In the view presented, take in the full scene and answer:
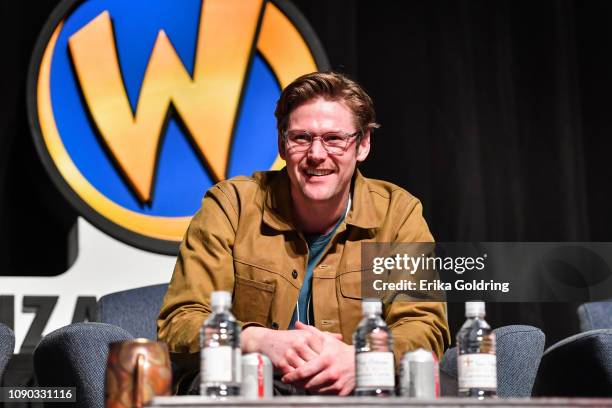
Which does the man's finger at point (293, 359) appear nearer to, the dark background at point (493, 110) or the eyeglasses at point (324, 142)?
the eyeglasses at point (324, 142)

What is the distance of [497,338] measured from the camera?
2.51 metres

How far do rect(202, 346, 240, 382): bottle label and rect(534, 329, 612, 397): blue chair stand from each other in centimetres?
148

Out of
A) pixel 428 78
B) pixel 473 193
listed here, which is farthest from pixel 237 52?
pixel 473 193

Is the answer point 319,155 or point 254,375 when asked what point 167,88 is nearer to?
point 319,155

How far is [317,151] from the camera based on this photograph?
2385 millimetres

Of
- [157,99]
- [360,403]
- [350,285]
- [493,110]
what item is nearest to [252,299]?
[350,285]

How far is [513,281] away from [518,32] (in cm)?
99

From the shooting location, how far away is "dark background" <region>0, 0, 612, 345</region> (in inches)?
150

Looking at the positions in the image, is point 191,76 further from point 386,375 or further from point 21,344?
point 386,375

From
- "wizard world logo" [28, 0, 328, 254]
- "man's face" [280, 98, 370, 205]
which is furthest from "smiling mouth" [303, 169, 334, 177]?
"wizard world logo" [28, 0, 328, 254]

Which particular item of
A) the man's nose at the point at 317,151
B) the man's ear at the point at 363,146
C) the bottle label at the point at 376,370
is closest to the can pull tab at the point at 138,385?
the bottle label at the point at 376,370

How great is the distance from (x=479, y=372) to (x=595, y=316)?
1.99m

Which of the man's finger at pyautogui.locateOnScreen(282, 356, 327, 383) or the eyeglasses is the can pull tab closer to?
the man's finger at pyautogui.locateOnScreen(282, 356, 327, 383)

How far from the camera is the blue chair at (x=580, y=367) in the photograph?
2.67 metres
